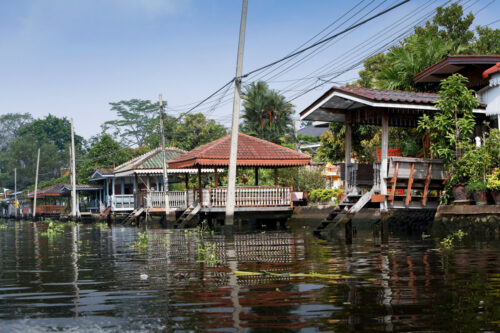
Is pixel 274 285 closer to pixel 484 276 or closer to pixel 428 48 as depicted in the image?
pixel 484 276

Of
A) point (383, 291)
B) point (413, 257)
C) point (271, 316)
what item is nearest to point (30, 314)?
point (271, 316)

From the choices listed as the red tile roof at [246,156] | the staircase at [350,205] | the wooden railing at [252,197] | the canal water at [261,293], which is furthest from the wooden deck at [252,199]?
the canal water at [261,293]

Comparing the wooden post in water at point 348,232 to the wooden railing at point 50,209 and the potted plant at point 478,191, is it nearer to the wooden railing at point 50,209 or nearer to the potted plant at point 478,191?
the potted plant at point 478,191

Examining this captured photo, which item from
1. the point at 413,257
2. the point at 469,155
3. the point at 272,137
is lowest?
the point at 413,257

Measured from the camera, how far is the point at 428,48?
23922 mm

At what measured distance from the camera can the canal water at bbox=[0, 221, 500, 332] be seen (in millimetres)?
4930

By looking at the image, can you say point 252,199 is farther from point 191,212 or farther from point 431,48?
point 431,48

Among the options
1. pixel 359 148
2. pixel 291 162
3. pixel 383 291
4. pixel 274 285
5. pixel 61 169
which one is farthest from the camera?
pixel 61 169

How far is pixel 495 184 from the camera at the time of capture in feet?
46.8

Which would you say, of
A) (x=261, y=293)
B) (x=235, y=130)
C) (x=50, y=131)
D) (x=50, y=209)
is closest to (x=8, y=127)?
(x=50, y=131)

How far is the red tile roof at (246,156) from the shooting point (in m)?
26.5

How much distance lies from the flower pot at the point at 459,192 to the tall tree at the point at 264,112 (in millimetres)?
34585

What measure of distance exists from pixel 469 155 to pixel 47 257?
34.9ft

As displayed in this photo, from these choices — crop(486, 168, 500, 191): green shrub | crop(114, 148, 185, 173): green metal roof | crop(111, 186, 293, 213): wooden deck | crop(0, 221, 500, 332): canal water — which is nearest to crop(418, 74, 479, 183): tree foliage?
crop(486, 168, 500, 191): green shrub
